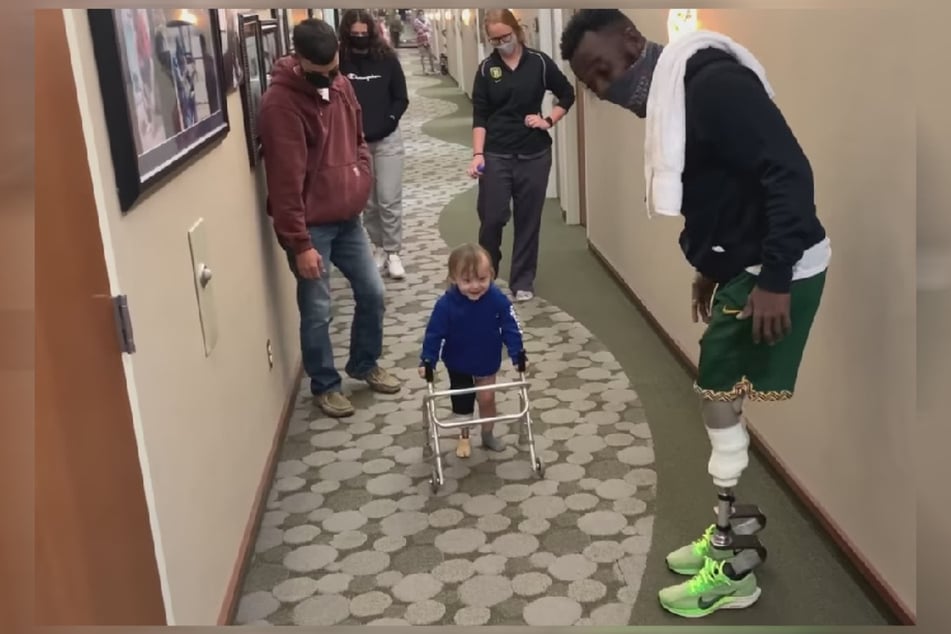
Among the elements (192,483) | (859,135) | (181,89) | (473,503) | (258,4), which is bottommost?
(473,503)

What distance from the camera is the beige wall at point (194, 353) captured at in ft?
3.79

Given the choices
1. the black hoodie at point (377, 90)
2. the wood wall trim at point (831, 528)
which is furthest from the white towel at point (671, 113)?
the black hoodie at point (377, 90)

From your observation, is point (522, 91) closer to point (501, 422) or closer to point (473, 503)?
point (501, 422)

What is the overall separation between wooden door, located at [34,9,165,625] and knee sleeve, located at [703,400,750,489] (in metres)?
0.95

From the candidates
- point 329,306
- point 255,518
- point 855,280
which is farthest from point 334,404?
point 855,280

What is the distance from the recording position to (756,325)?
4.31 ft

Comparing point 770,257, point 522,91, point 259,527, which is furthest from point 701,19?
point 522,91

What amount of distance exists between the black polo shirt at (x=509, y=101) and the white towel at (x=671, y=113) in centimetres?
161

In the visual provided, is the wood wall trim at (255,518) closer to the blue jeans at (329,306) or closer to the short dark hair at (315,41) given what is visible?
the blue jeans at (329,306)

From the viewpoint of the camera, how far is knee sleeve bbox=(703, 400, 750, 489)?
59.3 inches

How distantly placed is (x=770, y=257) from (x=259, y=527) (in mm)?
1263

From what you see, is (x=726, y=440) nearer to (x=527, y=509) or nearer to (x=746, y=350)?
(x=746, y=350)

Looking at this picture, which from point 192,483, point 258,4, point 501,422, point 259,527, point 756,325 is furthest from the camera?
point 501,422

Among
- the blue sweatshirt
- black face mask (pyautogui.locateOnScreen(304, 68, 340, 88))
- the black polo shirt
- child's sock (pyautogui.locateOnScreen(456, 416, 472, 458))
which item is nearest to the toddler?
the blue sweatshirt
